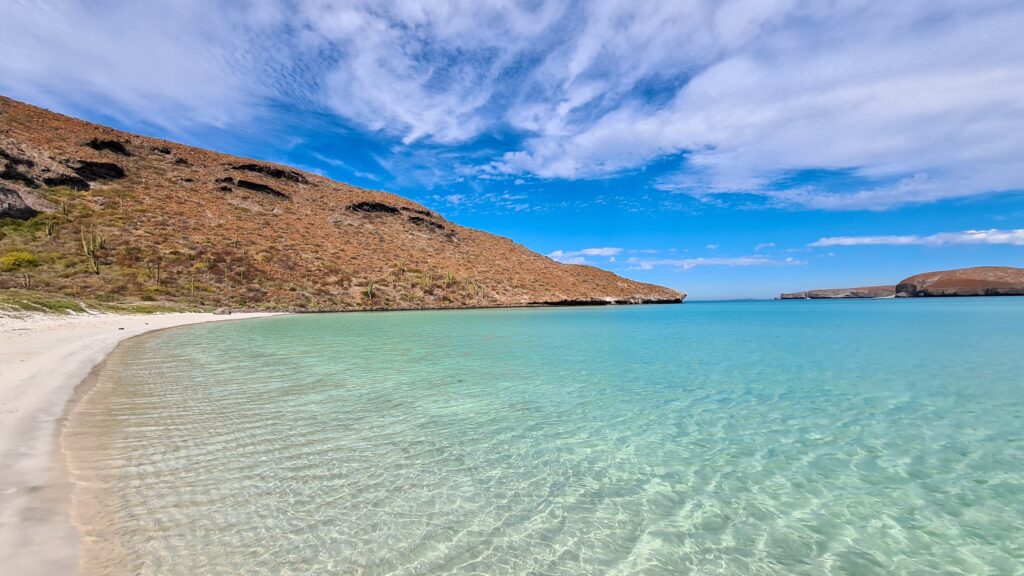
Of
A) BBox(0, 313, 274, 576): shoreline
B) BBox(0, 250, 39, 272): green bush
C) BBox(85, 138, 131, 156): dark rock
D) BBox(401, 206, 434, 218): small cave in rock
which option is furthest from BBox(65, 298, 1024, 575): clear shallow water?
BBox(401, 206, 434, 218): small cave in rock

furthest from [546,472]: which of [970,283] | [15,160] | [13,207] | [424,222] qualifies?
[970,283]

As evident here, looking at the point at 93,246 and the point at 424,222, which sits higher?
the point at 424,222

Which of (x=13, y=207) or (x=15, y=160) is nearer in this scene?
(x=13, y=207)

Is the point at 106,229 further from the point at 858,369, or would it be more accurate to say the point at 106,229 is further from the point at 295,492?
the point at 858,369

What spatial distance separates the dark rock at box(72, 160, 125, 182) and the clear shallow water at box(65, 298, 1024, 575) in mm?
64567

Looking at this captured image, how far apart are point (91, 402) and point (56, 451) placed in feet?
11.6

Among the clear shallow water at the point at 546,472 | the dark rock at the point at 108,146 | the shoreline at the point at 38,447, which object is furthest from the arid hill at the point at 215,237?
the clear shallow water at the point at 546,472

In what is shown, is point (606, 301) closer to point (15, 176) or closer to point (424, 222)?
point (424, 222)

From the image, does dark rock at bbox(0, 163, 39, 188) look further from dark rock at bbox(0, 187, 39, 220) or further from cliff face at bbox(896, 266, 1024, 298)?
cliff face at bbox(896, 266, 1024, 298)

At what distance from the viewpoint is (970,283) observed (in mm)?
155500

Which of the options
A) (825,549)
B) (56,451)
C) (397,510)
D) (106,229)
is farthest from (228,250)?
(825,549)

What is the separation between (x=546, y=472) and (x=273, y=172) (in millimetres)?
91585

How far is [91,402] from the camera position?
8695mm

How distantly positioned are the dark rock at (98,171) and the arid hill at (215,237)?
0.53ft
